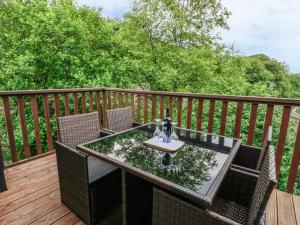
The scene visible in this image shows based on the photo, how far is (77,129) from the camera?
81.6 inches

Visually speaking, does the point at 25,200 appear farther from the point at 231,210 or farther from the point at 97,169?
the point at 231,210

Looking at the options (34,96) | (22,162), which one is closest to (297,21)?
(34,96)

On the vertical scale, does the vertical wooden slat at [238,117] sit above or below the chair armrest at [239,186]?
above

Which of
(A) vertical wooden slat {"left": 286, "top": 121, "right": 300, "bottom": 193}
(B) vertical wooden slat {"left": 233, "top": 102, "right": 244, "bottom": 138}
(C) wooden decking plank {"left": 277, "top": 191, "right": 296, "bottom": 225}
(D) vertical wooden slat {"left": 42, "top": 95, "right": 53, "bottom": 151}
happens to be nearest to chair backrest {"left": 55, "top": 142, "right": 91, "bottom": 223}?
(D) vertical wooden slat {"left": 42, "top": 95, "right": 53, "bottom": 151}

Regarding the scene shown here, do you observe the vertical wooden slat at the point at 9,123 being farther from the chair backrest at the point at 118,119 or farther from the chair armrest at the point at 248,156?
the chair armrest at the point at 248,156

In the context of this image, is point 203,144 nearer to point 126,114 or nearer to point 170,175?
point 170,175

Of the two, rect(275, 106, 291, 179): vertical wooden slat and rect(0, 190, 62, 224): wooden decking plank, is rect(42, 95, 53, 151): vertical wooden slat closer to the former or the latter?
rect(0, 190, 62, 224): wooden decking plank

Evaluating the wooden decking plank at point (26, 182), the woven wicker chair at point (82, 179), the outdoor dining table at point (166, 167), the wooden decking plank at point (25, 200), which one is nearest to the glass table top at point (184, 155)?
the outdoor dining table at point (166, 167)

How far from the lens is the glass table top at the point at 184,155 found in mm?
1172

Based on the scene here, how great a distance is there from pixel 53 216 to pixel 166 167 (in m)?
1.30

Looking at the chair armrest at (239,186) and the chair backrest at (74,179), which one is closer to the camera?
the chair armrest at (239,186)

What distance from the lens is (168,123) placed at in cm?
164

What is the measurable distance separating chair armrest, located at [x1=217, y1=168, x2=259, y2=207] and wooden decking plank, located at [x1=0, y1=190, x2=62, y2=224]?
164 cm

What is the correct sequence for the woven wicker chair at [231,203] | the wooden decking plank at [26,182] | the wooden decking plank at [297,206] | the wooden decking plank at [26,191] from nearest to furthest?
1. the woven wicker chair at [231,203]
2. the wooden decking plank at [297,206]
3. the wooden decking plank at [26,191]
4. the wooden decking plank at [26,182]
